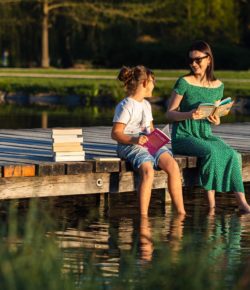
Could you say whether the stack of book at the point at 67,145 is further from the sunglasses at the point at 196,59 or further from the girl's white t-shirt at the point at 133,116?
the sunglasses at the point at 196,59

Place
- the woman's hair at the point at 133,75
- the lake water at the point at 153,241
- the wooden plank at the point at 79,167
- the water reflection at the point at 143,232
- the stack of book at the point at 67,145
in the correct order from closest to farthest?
the lake water at the point at 153,241
the water reflection at the point at 143,232
the woman's hair at the point at 133,75
the wooden plank at the point at 79,167
the stack of book at the point at 67,145

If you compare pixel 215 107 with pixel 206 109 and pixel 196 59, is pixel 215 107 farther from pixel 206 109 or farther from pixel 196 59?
pixel 196 59

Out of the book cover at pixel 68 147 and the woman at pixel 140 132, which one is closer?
the woman at pixel 140 132

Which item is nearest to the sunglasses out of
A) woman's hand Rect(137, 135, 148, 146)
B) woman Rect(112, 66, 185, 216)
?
woman Rect(112, 66, 185, 216)

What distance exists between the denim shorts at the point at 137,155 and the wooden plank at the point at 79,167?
32 cm

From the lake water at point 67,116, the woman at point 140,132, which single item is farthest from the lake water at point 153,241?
the lake water at point 67,116

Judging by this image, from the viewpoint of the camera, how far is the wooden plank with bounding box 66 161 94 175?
11.0m

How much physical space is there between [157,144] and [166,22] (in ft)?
149

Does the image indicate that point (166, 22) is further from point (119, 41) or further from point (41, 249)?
point (41, 249)

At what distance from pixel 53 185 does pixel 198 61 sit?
1.81 metres

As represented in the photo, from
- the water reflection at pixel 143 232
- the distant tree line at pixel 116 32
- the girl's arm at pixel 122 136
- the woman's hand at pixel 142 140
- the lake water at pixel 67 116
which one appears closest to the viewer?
the water reflection at pixel 143 232

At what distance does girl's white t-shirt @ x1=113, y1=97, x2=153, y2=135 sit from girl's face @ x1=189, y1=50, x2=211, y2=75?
0.68m

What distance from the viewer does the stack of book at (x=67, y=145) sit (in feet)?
36.9

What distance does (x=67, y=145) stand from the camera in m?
11.3
